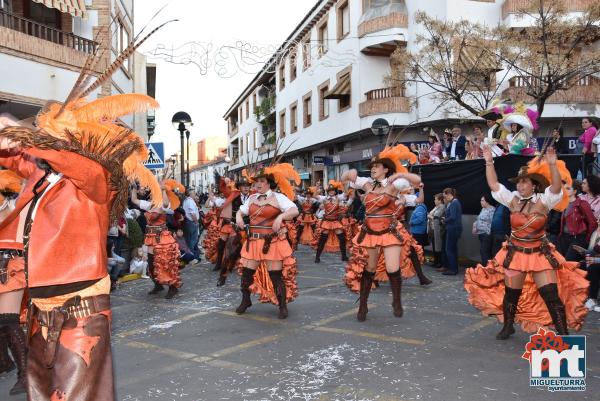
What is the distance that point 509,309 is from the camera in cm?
586

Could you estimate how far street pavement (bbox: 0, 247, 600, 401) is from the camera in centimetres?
449

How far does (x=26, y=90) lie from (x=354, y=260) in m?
10.2

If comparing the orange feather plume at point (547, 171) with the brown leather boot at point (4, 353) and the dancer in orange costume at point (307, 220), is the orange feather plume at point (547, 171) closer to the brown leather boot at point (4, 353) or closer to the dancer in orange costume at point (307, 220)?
the brown leather boot at point (4, 353)

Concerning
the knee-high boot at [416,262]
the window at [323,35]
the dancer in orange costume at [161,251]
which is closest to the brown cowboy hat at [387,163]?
the knee-high boot at [416,262]

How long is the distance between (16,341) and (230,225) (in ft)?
22.9

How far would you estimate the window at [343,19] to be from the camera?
85.7ft

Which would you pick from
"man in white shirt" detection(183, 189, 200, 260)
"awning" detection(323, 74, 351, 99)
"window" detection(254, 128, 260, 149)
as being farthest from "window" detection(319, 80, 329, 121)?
"window" detection(254, 128, 260, 149)

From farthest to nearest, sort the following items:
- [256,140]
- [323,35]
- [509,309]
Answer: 1. [256,140]
2. [323,35]
3. [509,309]

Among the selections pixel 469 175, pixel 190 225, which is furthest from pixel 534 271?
pixel 190 225

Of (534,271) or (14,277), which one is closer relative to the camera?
(14,277)

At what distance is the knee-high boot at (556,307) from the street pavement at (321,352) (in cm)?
34

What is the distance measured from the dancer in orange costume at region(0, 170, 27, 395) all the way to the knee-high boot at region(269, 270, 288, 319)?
3.28 m

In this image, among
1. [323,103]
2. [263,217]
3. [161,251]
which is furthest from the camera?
[323,103]

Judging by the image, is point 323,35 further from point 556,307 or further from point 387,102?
point 556,307
